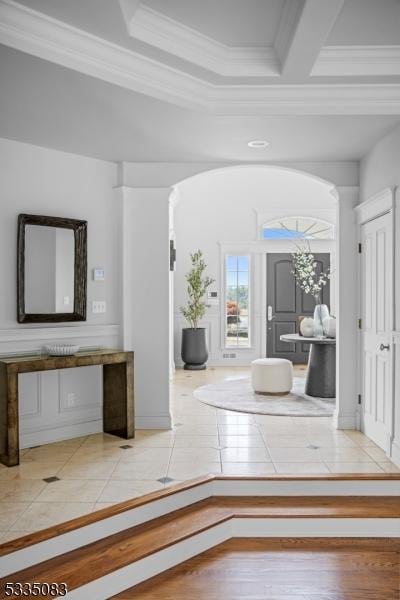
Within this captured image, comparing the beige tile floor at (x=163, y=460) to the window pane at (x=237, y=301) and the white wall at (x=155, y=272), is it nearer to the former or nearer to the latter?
the white wall at (x=155, y=272)

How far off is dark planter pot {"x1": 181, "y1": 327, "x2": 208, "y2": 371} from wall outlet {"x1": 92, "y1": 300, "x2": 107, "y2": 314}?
3797mm

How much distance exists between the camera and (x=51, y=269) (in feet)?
15.1

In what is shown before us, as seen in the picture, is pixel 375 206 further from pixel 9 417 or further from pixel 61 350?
pixel 9 417

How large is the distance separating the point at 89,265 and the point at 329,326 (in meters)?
3.15

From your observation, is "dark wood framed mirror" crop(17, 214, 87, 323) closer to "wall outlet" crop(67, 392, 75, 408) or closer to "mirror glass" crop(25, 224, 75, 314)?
"mirror glass" crop(25, 224, 75, 314)

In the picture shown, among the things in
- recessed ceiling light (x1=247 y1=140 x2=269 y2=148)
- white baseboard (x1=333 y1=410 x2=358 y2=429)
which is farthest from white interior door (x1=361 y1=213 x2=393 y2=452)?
recessed ceiling light (x1=247 y1=140 x2=269 y2=148)

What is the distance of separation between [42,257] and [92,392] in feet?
4.39

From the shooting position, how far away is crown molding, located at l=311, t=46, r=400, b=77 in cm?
332

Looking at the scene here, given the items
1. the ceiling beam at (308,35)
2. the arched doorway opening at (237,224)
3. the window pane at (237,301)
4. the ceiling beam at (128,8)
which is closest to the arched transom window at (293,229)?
the arched doorway opening at (237,224)

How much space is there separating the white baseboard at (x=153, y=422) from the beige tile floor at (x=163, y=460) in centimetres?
12

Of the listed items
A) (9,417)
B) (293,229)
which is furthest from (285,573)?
(293,229)

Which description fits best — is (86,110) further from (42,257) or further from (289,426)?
(289,426)

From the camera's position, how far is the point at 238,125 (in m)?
3.94

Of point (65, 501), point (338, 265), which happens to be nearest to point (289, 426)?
point (338, 265)
